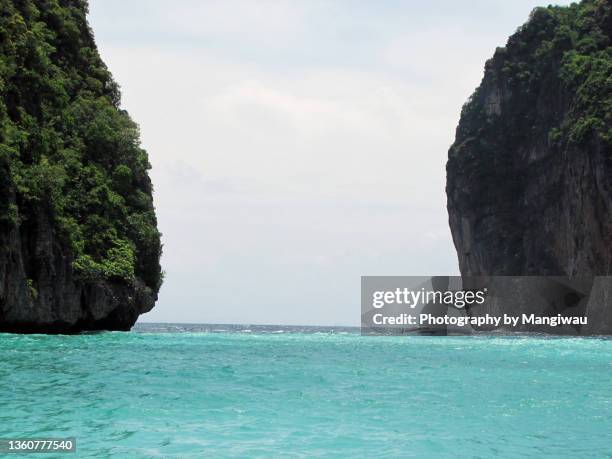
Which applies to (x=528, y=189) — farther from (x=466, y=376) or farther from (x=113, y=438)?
(x=113, y=438)

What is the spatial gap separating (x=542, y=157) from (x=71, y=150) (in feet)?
169

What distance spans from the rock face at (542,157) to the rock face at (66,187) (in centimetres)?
3663

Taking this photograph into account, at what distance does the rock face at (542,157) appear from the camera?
6078cm

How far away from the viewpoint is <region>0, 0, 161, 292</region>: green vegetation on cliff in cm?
3183

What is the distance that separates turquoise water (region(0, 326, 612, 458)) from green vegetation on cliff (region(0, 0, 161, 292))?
13414 mm

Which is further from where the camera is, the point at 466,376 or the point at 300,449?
the point at 466,376

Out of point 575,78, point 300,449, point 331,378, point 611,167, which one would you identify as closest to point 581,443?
point 300,449

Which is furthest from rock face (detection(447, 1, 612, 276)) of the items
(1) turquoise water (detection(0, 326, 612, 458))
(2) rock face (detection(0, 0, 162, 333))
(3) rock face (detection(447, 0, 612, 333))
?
(1) turquoise water (detection(0, 326, 612, 458))

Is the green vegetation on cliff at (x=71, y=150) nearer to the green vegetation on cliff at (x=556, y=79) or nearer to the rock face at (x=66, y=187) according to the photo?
the rock face at (x=66, y=187)

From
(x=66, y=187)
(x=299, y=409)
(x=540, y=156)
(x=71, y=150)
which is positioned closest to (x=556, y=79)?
(x=540, y=156)

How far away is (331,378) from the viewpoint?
55.9 ft

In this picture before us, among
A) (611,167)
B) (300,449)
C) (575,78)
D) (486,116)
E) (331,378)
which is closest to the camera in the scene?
(300,449)

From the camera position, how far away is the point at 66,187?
3694 centimetres

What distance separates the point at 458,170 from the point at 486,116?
7020 millimetres
